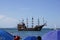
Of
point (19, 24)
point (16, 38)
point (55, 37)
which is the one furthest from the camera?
point (19, 24)

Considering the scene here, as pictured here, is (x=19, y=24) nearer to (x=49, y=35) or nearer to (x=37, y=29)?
(x=37, y=29)

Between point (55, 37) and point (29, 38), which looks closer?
point (55, 37)

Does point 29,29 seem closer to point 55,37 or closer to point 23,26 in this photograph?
point 23,26

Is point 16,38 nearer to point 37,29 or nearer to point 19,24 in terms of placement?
point 19,24

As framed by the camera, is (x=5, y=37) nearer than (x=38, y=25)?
Yes

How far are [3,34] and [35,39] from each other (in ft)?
6.89

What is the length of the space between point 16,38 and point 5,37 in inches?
36.4

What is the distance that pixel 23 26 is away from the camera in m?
82.5

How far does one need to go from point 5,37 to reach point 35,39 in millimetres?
1953

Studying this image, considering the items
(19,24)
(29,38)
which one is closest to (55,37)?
(29,38)

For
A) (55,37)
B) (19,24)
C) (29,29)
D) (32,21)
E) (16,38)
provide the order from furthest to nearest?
(29,29) → (19,24) → (32,21) → (16,38) → (55,37)

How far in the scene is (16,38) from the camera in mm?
15188

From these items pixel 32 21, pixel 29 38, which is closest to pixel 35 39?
pixel 29 38

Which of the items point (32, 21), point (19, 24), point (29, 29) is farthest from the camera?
point (29, 29)
